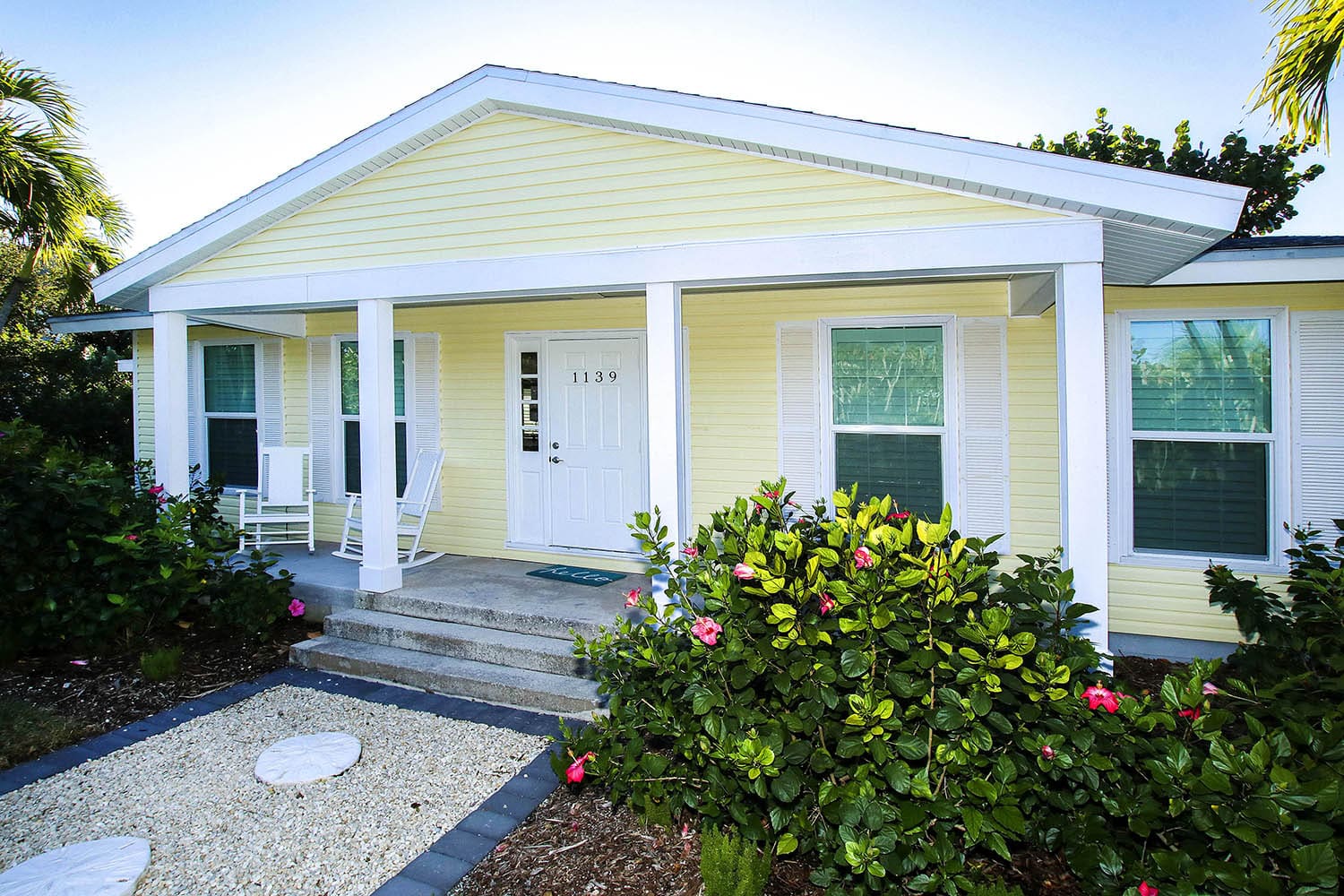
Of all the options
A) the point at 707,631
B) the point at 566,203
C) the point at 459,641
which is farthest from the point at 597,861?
the point at 566,203

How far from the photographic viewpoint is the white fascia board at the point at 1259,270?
457 cm

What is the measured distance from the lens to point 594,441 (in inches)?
261

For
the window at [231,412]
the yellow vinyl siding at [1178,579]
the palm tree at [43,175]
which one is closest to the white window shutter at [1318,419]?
the yellow vinyl siding at [1178,579]

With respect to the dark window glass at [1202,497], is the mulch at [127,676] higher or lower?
lower

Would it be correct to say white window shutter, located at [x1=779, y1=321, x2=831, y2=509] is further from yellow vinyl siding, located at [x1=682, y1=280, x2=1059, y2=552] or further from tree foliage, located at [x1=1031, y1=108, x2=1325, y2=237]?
tree foliage, located at [x1=1031, y1=108, x2=1325, y2=237]

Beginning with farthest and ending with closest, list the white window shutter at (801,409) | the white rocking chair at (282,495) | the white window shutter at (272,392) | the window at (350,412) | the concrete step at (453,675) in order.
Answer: the white window shutter at (272,392) → the window at (350,412) → the white rocking chair at (282,495) → the white window shutter at (801,409) → the concrete step at (453,675)

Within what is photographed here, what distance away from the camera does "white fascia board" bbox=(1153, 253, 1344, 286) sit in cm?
457

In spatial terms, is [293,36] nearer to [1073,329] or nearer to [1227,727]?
[1073,329]

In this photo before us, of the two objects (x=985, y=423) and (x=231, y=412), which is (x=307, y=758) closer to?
(x=985, y=423)

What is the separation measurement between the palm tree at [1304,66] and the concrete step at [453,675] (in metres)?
5.34

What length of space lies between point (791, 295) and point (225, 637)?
187 inches

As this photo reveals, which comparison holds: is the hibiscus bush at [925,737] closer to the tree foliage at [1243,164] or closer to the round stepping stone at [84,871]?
the round stepping stone at [84,871]

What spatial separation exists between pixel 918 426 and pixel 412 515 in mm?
4260

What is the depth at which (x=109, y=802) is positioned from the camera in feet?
11.6
